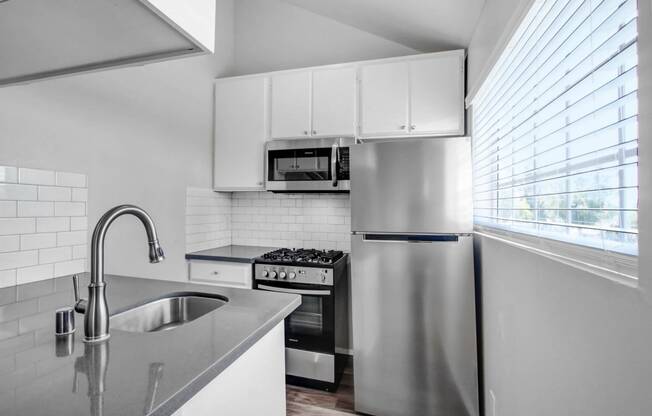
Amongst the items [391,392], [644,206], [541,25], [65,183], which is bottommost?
[391,392]

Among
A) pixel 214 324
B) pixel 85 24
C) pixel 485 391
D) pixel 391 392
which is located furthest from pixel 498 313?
pixel 85 24

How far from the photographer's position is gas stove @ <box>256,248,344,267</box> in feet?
7.63

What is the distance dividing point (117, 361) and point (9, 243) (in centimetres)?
109

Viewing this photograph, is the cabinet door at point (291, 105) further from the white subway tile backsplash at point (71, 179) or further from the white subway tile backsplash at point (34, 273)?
the white subway tile backsplash at point (34, 273)

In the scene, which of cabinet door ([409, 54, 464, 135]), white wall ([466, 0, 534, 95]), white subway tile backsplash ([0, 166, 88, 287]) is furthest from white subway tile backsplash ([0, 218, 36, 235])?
cabinet door ([409, 54, 464, 135])

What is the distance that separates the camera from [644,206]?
2.01 feet

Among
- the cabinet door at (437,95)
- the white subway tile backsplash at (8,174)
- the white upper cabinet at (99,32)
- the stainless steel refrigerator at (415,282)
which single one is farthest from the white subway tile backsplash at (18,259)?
the cabinet door at (437,95)

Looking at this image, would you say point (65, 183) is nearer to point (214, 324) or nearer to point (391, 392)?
point (214, 324)

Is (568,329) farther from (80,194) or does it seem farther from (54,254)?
(80,194)

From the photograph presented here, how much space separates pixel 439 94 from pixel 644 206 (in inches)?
76.4

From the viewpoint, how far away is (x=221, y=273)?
8.23 ft

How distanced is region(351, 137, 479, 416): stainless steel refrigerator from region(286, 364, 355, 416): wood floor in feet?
0.53

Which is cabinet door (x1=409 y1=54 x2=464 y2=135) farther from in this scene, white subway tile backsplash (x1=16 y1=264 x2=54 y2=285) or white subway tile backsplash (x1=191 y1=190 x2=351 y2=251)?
white subway tile backsplash (x1=16 y1=264 x2=54 y2=285)

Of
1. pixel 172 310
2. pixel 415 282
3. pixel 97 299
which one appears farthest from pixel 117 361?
pixel 415 282
